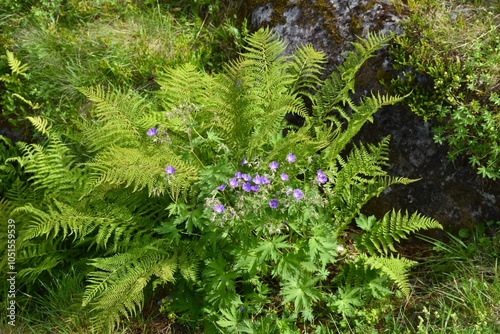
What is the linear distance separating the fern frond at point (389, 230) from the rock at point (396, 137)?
24 centimetres

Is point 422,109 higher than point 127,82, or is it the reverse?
point 422,109

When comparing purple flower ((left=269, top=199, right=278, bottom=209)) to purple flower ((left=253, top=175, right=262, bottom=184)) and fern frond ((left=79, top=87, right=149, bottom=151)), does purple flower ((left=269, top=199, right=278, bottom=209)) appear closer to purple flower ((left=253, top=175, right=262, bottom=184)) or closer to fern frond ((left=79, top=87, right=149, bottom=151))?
purple flower ((left=253, top=175, right=262, bottom=184))

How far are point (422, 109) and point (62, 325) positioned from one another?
2738 mm

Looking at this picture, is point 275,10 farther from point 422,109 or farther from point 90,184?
point 90,184

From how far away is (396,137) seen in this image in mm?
3457

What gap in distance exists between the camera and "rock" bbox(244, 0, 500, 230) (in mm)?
3293

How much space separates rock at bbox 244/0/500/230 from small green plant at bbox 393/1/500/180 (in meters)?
0.09

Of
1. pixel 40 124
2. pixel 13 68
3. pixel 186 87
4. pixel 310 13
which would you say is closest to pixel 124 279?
pixel 186 87

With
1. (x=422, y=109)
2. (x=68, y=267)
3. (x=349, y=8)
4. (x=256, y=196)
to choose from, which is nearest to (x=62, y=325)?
(x=68, y=267)

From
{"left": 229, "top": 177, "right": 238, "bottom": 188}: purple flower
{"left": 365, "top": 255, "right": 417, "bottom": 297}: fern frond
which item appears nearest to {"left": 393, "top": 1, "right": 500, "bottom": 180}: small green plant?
{"left": 365, "top": 255, "right": 417, "bottom": 297}: fern frond

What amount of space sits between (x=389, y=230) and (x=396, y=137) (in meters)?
0.66

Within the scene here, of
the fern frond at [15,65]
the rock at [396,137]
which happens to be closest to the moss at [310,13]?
the rock at [396,137]

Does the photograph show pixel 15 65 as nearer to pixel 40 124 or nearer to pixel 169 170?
pixel 40 124

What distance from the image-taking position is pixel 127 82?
4195 mm
